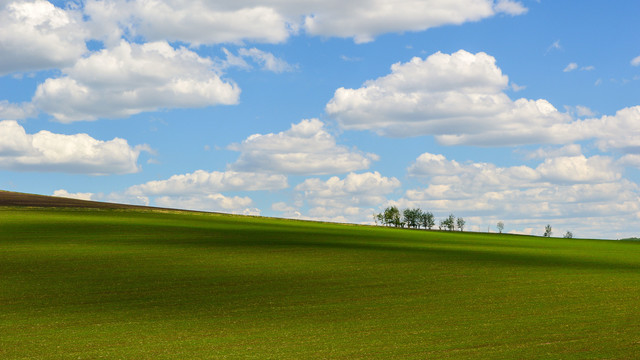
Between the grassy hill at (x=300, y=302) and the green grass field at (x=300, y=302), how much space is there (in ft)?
0.26

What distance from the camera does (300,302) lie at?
1066 inches

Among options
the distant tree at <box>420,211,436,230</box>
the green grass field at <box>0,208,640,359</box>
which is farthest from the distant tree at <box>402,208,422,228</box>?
the green grass field at <box>0,208,640,359</box>

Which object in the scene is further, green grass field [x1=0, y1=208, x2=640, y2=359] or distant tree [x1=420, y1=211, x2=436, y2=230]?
distant tree [x1=420, y1=211, x2=436, y2=230]

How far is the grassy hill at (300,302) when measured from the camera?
18688mm

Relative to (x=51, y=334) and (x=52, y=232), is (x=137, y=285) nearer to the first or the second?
(x=51, y=334)

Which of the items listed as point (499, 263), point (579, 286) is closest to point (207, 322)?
point (579, 286)

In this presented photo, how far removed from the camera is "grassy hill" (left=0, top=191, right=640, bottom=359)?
18688 millimetres

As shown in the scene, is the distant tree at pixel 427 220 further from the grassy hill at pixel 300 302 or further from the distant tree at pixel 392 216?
the grassy hill at pixel 300 302

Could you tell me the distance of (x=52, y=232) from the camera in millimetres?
53844

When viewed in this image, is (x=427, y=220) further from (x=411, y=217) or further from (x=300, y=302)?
(x=300, y=302)

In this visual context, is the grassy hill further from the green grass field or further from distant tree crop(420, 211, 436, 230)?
distant tree crop(420, 211, 436, 230)

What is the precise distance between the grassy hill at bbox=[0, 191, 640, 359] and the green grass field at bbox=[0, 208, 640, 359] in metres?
0.08

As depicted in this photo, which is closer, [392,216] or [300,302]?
[300,302]

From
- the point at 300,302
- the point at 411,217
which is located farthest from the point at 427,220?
the point at 300,302
